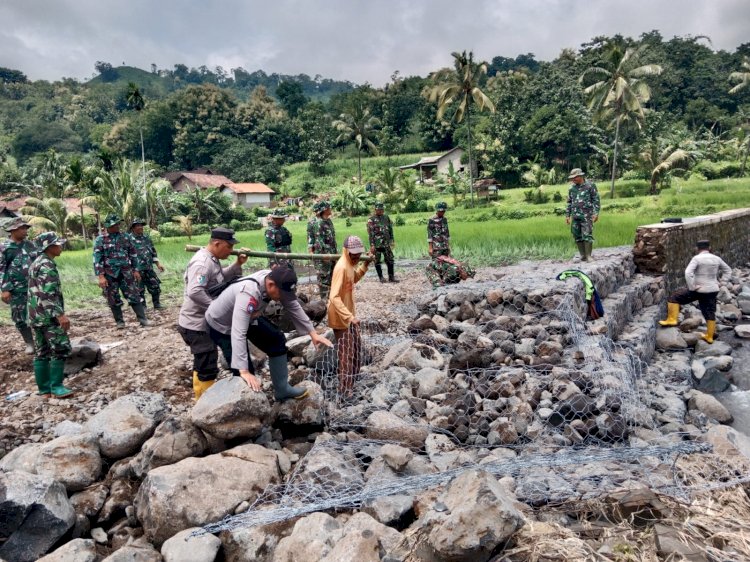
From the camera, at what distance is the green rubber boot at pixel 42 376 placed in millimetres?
5082

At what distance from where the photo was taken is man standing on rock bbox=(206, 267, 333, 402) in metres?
3.68

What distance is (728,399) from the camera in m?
6.12

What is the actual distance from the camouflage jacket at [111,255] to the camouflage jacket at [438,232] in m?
4.80

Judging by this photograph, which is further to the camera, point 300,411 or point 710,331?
point 710,331

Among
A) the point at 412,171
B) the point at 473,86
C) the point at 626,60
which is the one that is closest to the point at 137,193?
the point at 473,86

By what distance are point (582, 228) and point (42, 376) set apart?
8.20 meters

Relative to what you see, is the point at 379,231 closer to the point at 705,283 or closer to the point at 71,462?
the point at 705,283

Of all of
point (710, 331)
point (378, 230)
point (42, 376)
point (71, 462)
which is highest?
point (378, 230)

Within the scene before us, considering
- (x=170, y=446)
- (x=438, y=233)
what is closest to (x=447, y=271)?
(x=438, y=233)

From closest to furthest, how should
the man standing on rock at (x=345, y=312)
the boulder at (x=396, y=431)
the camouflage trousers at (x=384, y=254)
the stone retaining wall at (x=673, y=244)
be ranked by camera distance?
1. the boulder at (x=396, y=431)
2. the man standing on rock at (x=345, y=312)
3. the stone retaining wall at (x=673, y=244)
4. the camouflage trousers at (x=384, y=254)

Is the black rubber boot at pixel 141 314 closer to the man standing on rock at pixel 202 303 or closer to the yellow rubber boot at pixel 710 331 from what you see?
the man standing on rock at pixel 202 303

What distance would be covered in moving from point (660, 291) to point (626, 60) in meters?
22.0

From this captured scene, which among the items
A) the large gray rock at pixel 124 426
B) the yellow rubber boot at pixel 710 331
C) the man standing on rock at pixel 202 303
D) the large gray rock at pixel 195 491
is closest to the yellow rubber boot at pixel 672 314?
the yellow rubber boot at pixel 710 331

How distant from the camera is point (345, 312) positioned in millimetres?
4762
